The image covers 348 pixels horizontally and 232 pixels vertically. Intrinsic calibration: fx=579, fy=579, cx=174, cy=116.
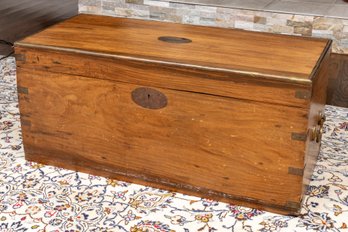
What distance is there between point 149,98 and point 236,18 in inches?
66.4

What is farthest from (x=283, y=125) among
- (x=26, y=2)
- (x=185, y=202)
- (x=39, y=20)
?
(x=26, y=2)

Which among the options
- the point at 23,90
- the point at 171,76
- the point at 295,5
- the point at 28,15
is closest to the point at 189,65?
the point at 171,76

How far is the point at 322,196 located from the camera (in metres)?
1.93

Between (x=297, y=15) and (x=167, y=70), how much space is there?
170 centimetres

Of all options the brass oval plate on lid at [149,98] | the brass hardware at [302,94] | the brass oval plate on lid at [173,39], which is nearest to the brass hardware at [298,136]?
the brass hardware at [302,94]

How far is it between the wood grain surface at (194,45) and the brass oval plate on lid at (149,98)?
0.10 metres

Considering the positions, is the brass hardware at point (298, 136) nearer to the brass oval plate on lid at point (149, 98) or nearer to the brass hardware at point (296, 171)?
the brass hardware at point (296, 171)

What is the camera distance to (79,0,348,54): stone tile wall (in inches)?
127

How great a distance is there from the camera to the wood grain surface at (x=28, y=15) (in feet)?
12.4

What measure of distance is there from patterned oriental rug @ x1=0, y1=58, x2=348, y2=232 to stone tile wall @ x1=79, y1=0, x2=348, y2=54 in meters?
1.27

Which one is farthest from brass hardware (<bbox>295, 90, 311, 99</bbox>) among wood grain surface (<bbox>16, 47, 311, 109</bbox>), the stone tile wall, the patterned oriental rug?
the stone tile wall

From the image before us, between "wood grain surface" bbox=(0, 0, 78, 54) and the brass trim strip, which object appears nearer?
the brass trim strip

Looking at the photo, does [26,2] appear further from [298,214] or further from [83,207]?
[298,214]

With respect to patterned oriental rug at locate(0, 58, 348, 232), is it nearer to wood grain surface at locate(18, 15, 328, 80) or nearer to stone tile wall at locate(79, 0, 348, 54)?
wood grain surface at locate(18, 15, 328, 80)
